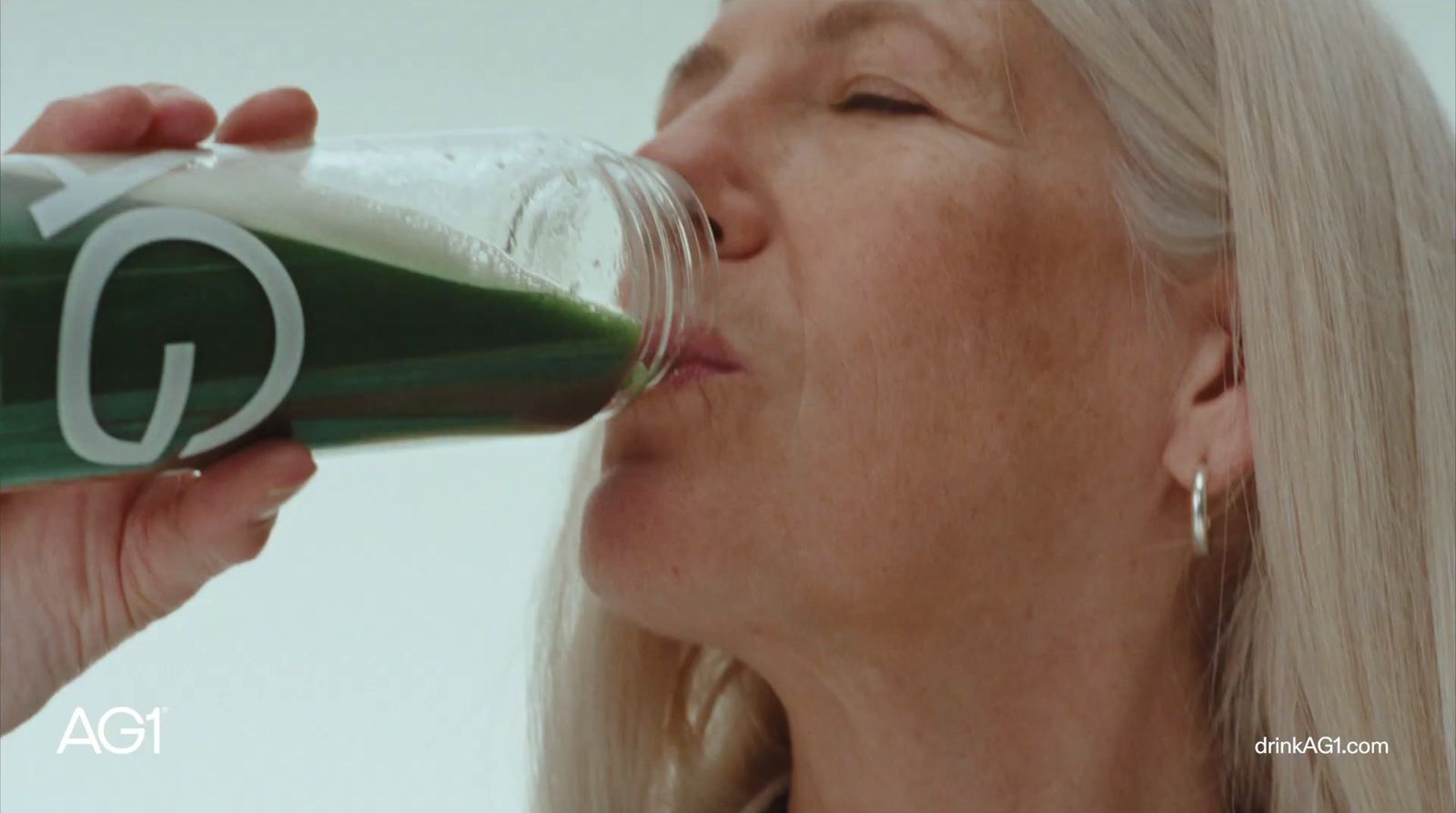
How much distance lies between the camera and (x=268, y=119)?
0.87 m

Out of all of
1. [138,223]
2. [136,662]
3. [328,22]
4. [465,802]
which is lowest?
[465,802]

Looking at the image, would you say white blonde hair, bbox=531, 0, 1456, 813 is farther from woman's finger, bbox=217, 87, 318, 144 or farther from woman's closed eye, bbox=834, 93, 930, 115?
woman's finger, bbox=217, 87, 318, 144

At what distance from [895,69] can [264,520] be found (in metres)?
0.46

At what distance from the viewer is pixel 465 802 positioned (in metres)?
1.55

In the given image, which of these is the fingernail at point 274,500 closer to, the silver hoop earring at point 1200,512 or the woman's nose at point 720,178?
the woman's nose at point 720,178

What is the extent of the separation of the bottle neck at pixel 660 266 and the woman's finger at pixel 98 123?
0.81 ft

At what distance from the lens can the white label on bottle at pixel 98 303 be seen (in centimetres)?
59

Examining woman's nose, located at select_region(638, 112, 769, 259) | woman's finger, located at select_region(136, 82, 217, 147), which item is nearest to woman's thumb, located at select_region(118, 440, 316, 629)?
woman's finger, located at select_region(136, 82, 217, 147)

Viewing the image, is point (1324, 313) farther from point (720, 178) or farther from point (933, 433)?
point (720, 178)

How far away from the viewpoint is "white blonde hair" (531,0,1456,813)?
0.93 meters

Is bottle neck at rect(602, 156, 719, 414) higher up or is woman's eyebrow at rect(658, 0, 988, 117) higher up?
woman's eyebrow at rect(658, 0, 988, 117)

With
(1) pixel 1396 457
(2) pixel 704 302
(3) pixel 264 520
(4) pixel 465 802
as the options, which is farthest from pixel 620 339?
(4) pixel 465 802

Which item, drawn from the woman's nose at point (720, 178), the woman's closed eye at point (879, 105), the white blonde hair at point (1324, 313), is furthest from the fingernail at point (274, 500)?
the white blonde hair at point (1324, 313)

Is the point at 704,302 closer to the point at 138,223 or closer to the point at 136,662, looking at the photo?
the point at 138,223
